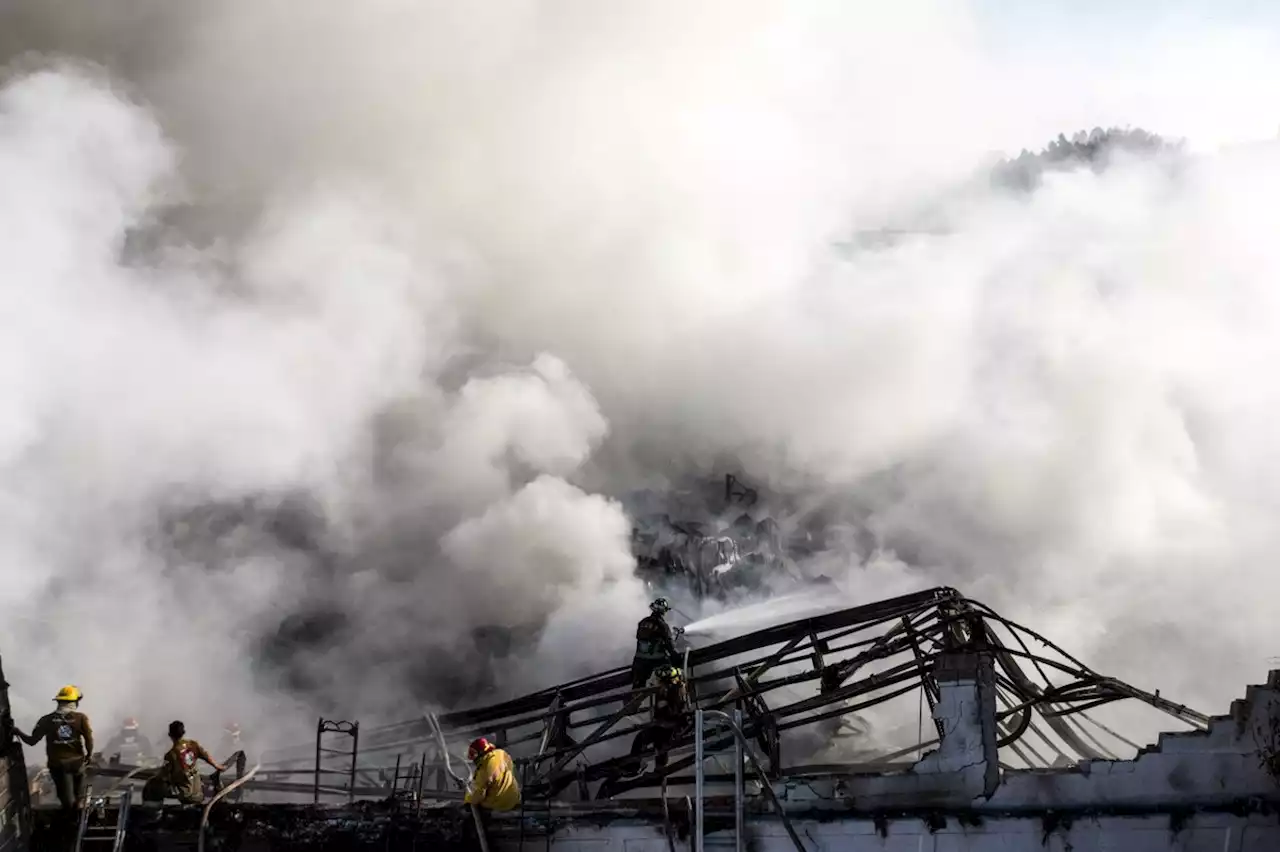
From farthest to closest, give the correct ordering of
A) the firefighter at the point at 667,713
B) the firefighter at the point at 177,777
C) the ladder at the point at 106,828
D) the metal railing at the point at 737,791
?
1. the firefighter at the point at 667,713
2. the firefighter at the point at 177,777
3. the ladder at the point at 106,828
4. the metal railing at the point at 737,791

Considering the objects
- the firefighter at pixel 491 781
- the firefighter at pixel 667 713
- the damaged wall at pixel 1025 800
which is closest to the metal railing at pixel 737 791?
the damaged wall at pixel 1025 800

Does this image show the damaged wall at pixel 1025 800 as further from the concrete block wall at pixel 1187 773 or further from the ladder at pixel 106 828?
the ladder at pixel 106 828

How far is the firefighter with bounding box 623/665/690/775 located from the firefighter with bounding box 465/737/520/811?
1.66 meters

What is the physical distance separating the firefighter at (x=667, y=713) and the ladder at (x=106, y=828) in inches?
181

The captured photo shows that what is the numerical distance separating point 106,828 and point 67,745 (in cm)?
81

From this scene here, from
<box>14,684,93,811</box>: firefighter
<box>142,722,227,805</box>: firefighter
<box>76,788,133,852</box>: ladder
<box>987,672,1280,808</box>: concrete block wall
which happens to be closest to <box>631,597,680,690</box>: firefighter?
<box>987,672,1280,808</box>: concrete block wall

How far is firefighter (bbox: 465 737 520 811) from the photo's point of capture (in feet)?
30.5

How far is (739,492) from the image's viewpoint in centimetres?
2305

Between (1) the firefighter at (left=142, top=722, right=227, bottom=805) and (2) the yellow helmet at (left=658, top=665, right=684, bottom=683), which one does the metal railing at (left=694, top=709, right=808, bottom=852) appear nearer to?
(2) the yellow helmet at (left=658, top=665, right=684, bottom=683)

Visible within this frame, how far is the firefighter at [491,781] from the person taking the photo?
9.30m

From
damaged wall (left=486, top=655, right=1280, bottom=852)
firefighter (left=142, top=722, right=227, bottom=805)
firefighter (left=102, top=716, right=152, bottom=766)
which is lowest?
damaged wall (left=486, top=655, right=1280, bottom=852)

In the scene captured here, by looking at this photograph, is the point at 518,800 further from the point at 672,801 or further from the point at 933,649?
the point at 933,649

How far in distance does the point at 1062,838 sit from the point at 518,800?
4.74m

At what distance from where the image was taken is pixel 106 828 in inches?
370
